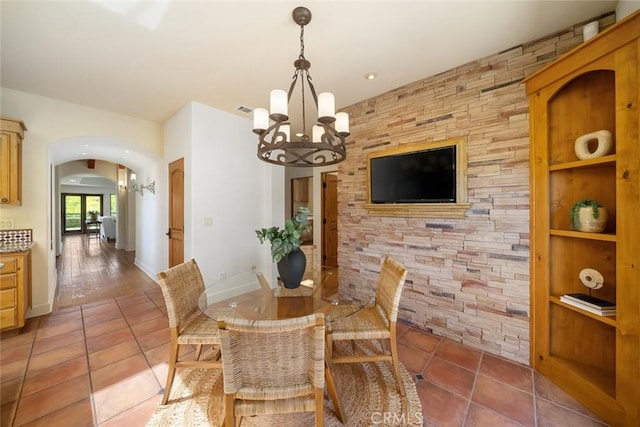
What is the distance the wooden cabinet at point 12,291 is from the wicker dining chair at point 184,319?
6.38 feet

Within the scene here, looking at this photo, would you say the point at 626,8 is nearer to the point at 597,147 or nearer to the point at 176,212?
the point at 597,147

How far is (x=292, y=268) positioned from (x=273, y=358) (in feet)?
2.72

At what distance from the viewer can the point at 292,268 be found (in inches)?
73.9

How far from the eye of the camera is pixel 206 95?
2934 millimetres

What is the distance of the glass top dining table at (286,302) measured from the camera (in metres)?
1.54

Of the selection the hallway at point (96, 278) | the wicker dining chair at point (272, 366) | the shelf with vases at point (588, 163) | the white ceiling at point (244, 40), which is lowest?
the hallway at point (96, 278)

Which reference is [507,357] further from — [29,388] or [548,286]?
[29,388]

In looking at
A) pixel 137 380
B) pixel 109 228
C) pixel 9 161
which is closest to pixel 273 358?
pixel 137 380

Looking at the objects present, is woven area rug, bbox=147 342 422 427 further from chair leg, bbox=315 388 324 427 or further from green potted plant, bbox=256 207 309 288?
green potted plant, bbox=256 207 309 288

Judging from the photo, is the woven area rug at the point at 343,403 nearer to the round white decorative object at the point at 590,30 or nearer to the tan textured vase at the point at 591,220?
the tan textured vase at the point at 591,220


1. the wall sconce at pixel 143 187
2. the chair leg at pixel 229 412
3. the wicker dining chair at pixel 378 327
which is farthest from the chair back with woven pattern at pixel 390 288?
the wall sconce at pixel 143 187

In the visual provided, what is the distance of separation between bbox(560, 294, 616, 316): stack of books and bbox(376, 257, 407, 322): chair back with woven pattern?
1.14m

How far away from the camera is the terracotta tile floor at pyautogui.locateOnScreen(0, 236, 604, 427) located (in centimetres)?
150

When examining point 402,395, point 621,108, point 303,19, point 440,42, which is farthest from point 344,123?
point 402,395
